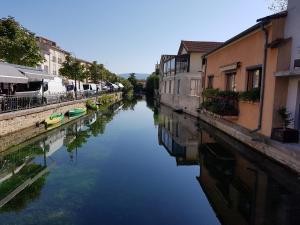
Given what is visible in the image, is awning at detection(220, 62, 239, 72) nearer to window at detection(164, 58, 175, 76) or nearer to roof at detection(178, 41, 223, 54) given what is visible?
roof at detection(178, 41, 223, 54)

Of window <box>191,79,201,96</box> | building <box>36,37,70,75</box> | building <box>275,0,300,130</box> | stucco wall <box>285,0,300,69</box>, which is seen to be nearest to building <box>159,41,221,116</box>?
window <box>191,79,201,96</box>

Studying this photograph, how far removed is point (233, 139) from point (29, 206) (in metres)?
11.0

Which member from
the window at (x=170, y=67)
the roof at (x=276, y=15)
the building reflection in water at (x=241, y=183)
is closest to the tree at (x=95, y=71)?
the window at (x=170, y=67)

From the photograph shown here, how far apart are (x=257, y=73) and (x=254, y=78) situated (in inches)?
19.0

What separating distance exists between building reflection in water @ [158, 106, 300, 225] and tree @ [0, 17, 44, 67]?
14035 mm

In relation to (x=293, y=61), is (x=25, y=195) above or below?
below

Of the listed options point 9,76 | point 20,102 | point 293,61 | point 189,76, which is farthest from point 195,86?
point 9,76

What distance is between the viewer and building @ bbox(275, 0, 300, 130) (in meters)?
10.8

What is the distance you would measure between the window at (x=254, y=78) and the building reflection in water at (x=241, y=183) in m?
3.18

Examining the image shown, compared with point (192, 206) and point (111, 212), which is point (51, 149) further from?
point (192, 206)

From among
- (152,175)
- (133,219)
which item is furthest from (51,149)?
(133,219)

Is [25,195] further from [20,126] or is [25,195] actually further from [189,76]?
[189,76]

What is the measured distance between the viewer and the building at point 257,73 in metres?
11.4

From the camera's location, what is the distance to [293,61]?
1108 centimetres
